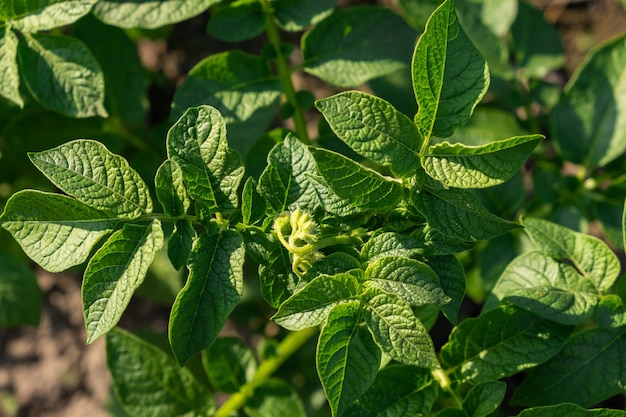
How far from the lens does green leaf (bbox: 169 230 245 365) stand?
1444mm

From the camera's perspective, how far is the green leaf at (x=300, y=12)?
1.99m

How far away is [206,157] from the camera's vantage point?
1508 mm

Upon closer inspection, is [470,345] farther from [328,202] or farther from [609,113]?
[609,113]

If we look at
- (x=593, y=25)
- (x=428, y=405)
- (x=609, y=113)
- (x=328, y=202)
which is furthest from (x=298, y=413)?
(x=593, y=25)

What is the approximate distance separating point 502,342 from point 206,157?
34.2 inches

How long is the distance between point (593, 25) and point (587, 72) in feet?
3.75

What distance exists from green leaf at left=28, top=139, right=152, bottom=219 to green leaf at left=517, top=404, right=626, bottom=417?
0.98 meters

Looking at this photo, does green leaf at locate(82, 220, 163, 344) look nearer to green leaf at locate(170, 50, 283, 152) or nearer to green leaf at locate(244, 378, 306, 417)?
green leaf at locate(170, 50, 283, 152)

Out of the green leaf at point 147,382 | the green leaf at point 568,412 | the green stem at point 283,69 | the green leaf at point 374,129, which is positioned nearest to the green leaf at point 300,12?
the green stem at point 283,69

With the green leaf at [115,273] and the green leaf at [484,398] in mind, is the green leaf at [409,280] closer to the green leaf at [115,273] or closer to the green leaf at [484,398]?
the green leaf at [484,398]

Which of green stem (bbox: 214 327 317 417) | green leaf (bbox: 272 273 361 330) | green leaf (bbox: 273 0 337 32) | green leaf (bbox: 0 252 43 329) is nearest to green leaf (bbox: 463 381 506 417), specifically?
green leaf (bbox: 272 273 361 330)

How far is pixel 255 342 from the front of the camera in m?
3.12

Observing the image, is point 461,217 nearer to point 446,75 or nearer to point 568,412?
point 446,75

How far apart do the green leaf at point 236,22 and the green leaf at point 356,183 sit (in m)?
0.73
